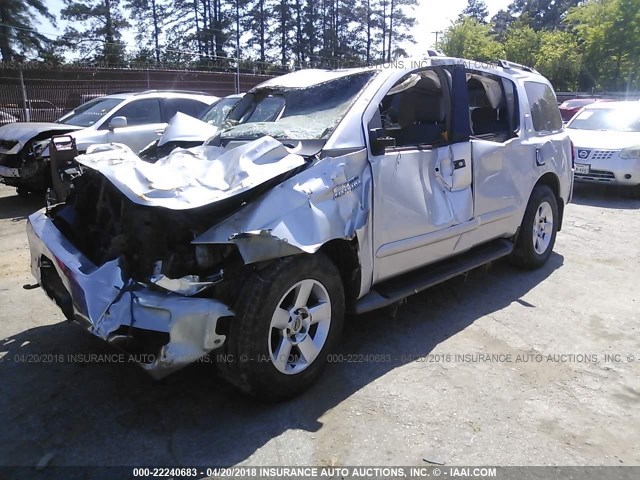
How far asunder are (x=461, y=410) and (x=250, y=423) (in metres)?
1.23

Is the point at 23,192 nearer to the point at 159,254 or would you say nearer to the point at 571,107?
the point at 159,254

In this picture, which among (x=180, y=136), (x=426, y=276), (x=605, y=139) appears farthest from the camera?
(x=605, y=139)

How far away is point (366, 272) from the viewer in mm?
3369

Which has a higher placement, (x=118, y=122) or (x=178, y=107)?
(x=178, y=107)

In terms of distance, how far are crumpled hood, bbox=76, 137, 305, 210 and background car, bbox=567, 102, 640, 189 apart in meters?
8.05

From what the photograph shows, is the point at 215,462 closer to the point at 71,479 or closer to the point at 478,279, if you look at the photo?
the point at 71,479

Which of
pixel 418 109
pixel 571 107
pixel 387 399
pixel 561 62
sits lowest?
pixel 387 399

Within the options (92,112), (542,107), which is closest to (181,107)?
(92,112)

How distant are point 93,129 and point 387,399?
274 inches

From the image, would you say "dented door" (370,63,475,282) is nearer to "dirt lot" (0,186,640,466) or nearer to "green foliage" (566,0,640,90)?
"dirt lot" (0,186,640,466)

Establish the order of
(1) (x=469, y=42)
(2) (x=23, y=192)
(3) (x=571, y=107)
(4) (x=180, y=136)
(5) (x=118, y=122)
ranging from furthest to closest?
(1) (x=469, y=42) < (3) (x=571, y=107) < (2) (x=23, y=192) < (5) (x=118, y=122) < (4) (x=180, y=136)

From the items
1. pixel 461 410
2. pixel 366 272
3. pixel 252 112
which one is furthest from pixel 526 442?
pixel 252 112

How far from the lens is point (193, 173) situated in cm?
305

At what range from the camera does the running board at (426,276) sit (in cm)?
347
